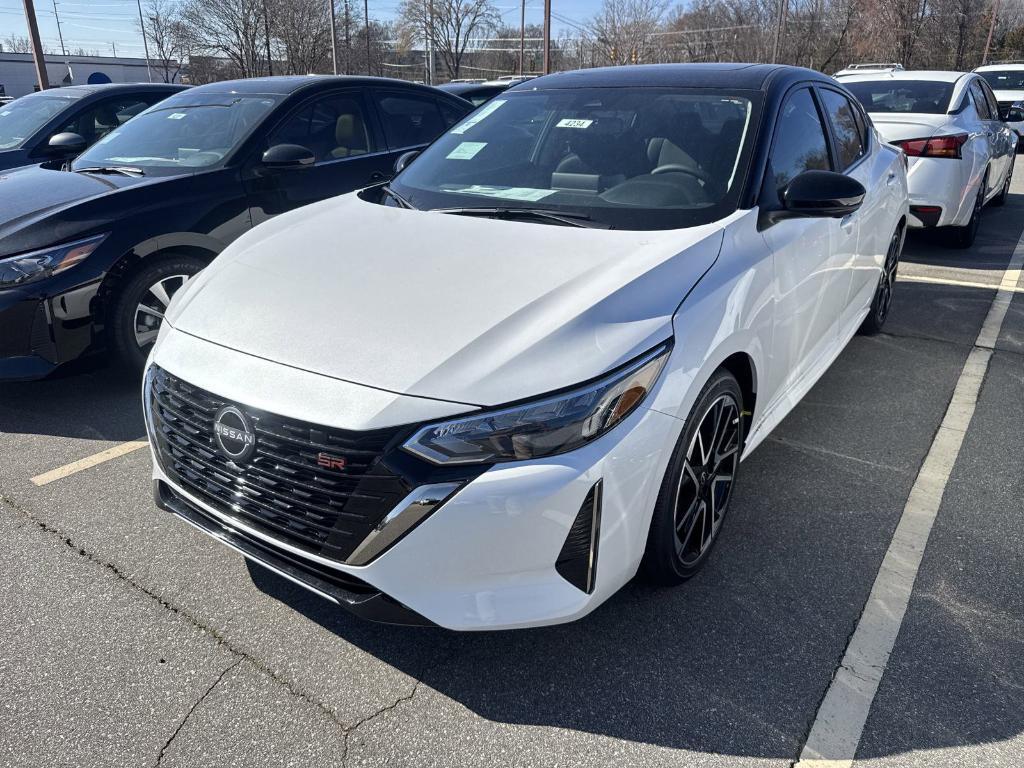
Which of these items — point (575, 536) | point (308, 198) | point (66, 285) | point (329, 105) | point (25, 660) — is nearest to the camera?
point (575, 536)

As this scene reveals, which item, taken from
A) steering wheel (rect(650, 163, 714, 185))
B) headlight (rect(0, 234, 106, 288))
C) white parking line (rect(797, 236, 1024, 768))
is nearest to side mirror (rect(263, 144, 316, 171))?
headlight (rect(0, 234, 106, 288))

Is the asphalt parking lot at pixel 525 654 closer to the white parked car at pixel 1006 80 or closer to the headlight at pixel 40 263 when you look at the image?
the headlight at pixel 40 263

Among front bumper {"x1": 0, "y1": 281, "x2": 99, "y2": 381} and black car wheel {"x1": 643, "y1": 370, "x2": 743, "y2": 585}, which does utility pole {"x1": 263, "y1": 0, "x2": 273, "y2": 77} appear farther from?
black car wheel {"x1": 643, "y1": 370, "x2": 743, "y2": 585}

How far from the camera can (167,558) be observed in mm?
2924

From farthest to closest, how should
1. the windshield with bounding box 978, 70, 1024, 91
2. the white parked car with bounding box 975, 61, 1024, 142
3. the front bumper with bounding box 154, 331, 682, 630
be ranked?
the windshield with bounding box 978, 70, 1024, 91
the white parked car with bounding box 975, 61, 1024, 142
the front bumper with bounding box 154, 331, 682, 630

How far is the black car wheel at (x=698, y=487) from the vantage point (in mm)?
2402

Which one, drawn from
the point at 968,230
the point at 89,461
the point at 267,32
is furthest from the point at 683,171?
the point at 267,32

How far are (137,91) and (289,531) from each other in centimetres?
728

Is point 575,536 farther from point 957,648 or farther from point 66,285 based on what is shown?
point 66,285

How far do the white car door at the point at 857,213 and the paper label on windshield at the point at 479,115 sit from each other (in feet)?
5.22

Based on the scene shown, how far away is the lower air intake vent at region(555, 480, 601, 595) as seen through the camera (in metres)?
2.04

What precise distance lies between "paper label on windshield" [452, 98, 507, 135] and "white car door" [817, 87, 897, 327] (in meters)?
1.59

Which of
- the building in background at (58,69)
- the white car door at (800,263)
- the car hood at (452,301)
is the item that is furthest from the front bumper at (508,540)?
the building in background at (58,69)

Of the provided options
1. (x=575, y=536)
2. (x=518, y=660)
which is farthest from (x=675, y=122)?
(x=518, y=660)
